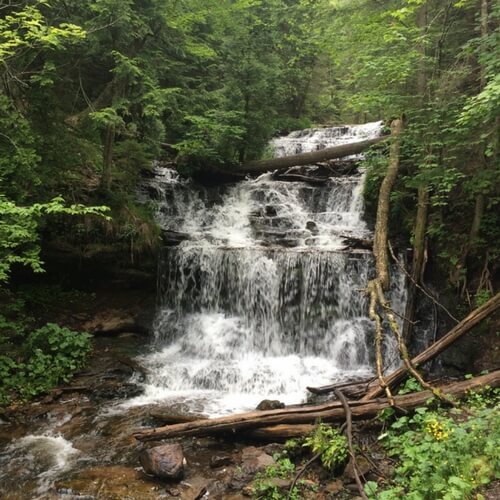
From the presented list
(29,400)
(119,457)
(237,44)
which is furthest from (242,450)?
(237,44)

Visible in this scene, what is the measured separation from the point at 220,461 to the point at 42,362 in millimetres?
4533

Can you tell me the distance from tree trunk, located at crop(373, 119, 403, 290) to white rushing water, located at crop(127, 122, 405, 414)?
73cm

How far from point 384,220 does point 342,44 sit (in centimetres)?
545

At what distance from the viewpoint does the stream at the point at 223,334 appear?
19.3 feet

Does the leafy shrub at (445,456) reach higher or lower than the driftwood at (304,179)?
lower

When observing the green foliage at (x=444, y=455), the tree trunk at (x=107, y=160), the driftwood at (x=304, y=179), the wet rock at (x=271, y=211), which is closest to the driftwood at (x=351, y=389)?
the green foliage at (x=444, y=455)

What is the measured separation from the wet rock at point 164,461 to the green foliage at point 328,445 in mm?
1679

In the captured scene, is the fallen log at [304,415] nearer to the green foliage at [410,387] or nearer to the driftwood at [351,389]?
the green foliage at [410,387]

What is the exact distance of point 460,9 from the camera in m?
8.91

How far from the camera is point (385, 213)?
31.2ft

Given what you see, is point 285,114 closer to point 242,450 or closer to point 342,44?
point 342,44

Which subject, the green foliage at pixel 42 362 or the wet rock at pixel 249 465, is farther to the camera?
the green foliage at pixel 42 362

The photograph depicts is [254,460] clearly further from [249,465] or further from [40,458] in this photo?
[40,458]

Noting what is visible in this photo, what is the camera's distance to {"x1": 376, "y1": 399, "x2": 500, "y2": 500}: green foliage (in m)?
3.66
